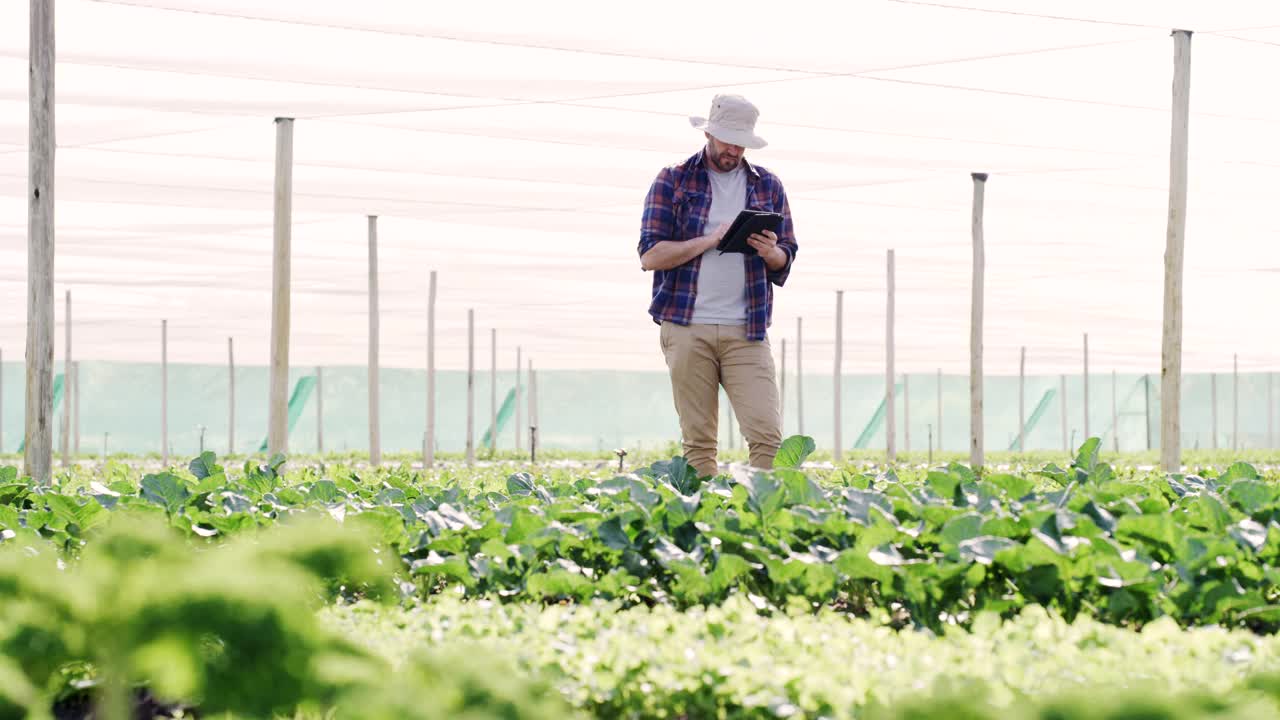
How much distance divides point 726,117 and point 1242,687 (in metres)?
3.36

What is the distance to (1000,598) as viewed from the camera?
110 inches

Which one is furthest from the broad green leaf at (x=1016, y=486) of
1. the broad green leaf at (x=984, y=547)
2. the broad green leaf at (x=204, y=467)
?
the broad green leaf at (x=204, y=467)

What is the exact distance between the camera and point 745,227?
15.1 feet

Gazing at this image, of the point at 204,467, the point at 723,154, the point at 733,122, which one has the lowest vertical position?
the point at 204,467

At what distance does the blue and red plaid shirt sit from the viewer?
4.85 m

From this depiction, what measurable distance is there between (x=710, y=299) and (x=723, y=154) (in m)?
0.57

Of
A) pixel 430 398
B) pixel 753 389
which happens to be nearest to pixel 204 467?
pixel 753 389

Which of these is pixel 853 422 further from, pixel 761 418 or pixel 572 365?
pixel 761 418

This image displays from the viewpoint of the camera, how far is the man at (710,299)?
478 cm

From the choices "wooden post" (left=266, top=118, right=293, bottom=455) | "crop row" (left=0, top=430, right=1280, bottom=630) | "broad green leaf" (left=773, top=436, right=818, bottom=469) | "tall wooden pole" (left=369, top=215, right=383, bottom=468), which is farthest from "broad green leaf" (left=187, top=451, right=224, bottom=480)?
"tall wooden pole" (left=369, top=215, right=383, bottom=468)

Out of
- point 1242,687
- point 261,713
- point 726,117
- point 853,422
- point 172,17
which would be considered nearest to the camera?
point 261,713

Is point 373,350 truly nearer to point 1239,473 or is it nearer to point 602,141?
point 602,141

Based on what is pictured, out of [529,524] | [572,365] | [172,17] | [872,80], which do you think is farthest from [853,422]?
[529,524]

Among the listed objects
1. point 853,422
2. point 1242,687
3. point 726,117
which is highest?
point 726,117
